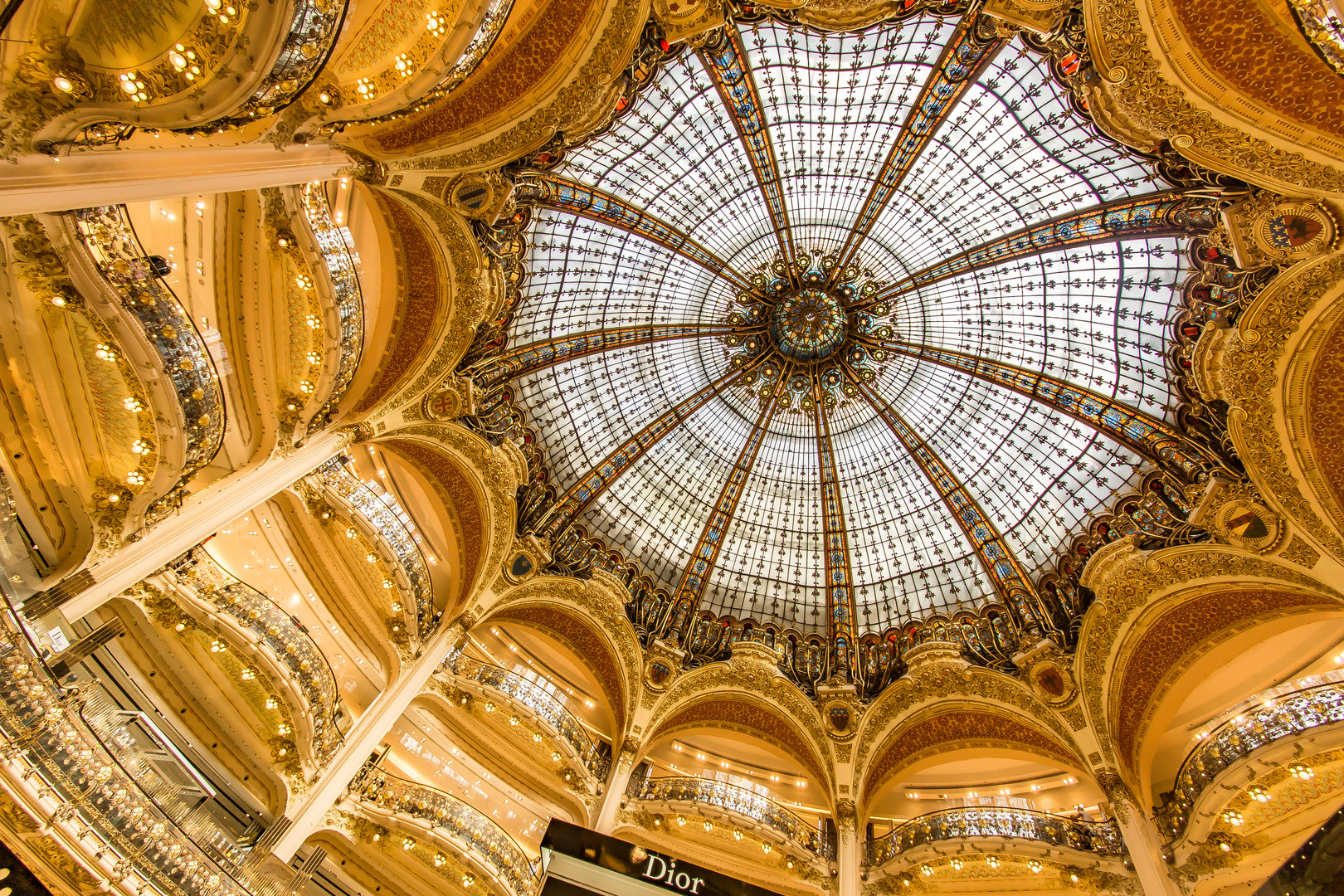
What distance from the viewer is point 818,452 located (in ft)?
75.8

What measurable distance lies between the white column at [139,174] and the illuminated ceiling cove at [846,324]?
24.0 ft

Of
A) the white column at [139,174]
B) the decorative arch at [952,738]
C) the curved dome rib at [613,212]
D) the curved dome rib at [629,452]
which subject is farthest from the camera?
the curved dome rib at [629,452]

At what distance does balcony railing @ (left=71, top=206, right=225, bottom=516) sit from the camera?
10055mm

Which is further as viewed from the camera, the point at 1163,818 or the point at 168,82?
the point at 1163,818

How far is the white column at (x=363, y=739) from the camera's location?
42.2 feet

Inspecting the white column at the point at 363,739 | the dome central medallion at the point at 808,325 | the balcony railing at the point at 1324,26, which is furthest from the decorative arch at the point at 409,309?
the balcony railing at the point at 1324,26

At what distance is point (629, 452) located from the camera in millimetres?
22891

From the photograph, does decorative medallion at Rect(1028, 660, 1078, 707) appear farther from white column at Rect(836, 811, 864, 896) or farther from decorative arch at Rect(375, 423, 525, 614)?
decorative arch at Rect(375, 423, 525, 614)

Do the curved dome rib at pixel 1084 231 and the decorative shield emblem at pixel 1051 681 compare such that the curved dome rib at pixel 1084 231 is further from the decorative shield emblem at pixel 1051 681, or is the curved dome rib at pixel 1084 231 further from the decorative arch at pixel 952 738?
the decorative arch at pixel 952 738

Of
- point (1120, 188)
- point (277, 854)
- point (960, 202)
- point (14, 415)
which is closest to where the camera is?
point (14, 415)

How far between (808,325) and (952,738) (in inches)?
585

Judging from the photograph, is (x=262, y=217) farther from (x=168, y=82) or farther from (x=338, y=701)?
(x=338, y=701)

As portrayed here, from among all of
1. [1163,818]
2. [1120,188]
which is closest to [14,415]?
[1120,188]

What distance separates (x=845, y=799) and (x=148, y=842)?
17.5 meters
